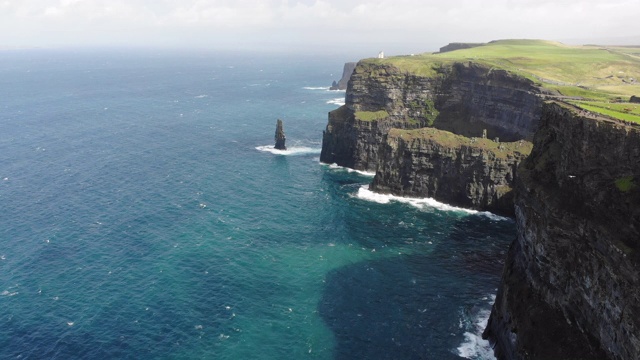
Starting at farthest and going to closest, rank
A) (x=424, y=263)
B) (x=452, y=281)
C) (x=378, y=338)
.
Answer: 1. (x=424, y=263)
2. (x=452, y=281)
3. (x=378, y=338)

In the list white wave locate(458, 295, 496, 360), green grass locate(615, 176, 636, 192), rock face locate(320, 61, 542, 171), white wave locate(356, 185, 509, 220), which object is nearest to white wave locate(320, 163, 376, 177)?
rock face locate(320, 61, 542, 171)

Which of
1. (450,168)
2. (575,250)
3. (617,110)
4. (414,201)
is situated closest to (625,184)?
(575,250)

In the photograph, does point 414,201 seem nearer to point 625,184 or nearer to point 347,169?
point 347,169

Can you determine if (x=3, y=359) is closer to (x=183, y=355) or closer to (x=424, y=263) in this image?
(x=183, y=355)

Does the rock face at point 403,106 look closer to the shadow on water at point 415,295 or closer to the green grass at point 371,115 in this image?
the green grass at point 371,115

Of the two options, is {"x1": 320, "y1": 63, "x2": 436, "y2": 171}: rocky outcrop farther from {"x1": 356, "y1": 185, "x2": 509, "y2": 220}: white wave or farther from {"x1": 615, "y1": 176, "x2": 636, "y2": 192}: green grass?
{"x1": 615, "y1": 176, "x2": 636, "y2": 192}: green grass

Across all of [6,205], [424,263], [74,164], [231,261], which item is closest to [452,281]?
[424,263]
